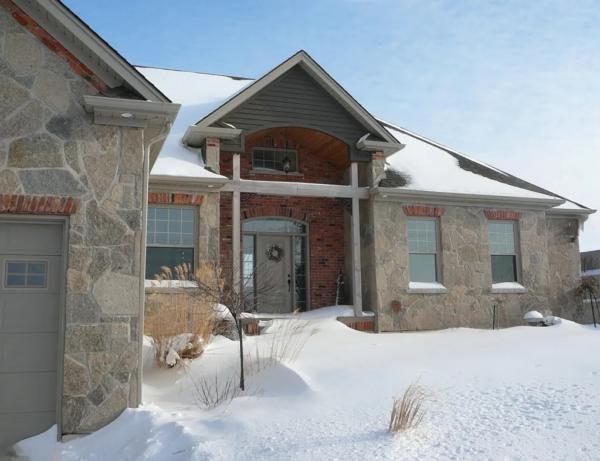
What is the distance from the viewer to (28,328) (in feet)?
20.0

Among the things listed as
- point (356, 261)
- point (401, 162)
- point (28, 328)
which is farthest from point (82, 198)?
point (401, 162)

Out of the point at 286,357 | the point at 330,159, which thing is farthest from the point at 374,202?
the point at 286,357

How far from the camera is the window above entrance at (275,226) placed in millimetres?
13711

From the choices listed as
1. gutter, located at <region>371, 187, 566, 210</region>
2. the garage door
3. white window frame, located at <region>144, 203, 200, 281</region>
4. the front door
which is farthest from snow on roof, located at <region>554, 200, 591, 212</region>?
the garage door

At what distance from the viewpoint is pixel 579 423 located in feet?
17.3

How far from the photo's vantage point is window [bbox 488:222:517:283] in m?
14.1

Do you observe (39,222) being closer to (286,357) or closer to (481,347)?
(286,357)

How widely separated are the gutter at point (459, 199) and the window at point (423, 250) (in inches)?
20.8

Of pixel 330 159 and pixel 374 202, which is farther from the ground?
pixel 330 159

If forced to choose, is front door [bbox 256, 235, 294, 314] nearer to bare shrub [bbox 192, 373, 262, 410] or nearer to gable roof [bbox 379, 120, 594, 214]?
gable roof [bbox 379, 120, 594, 214]

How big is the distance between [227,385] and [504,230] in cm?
939

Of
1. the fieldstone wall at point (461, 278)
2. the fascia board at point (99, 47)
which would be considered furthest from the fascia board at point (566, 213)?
the fascia board at point (99, 47)

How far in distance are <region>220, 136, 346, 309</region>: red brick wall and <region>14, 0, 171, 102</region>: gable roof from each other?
6.76 m

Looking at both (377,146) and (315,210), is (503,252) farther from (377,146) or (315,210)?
(315,210)
